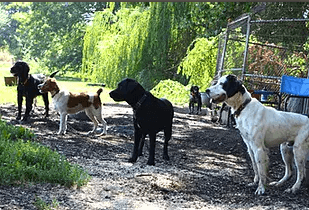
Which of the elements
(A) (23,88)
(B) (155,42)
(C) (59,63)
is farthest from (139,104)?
(C) (59,63)

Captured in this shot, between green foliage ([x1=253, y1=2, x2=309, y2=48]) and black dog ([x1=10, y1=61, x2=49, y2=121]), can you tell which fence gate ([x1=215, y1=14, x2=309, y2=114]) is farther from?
black dog ([x1=10, y1=61, x2=49, y2=121])

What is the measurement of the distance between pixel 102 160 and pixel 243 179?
2011mm

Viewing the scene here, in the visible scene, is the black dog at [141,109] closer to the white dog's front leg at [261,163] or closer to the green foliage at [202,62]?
the white dog's front leg at [261,163]

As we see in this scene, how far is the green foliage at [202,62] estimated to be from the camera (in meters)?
20.4

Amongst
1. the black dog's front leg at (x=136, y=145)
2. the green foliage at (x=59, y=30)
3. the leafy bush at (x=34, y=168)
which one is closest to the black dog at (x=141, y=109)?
the black dog's front leg at (x=136, y=145)

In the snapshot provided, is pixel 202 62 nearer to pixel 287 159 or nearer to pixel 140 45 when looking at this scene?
pixel 140 45

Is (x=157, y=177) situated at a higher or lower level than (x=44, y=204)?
lower

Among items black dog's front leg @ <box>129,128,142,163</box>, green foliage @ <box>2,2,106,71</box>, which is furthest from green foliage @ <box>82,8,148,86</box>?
green foliage @ <box>2,2,106,71</box>

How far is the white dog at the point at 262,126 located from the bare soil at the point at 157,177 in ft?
1.20

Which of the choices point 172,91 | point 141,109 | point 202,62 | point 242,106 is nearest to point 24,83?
point 141,109

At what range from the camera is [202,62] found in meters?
20.6

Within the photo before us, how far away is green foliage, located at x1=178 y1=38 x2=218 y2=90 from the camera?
2039 centimetres

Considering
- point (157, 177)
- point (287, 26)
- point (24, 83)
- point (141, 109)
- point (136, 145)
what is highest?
point (287, 26)

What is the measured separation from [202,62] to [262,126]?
48.2 ft
